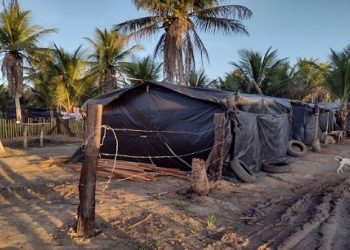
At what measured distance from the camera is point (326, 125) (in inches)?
997

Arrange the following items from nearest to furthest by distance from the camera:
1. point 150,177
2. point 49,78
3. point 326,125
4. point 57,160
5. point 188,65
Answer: point 150,177, point 57,160, point 188,65, point 326,125, point 49,78

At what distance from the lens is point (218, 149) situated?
32.9 ft

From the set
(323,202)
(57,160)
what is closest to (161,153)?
(57,160)

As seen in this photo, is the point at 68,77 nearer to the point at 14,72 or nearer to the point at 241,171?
the point at 14,72

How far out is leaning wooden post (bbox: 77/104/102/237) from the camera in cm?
552

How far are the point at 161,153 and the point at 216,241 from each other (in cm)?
653

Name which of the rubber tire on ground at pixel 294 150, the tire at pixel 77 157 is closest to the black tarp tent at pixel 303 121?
the rubber tire on ground at pixel 294 150

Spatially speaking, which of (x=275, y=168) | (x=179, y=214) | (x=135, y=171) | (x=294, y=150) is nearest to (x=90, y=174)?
(x=179, y=214)

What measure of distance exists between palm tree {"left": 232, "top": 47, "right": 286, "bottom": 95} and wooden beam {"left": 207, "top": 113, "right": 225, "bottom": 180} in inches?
630

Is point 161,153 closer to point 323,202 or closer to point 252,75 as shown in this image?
point 323,202

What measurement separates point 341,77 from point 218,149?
59.3ft

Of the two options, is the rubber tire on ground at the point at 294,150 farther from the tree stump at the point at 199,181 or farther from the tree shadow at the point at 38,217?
the tree shadow at the point at 38,217

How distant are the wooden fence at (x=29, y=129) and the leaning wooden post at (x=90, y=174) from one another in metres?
18.0

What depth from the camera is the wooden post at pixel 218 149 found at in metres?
9.91
